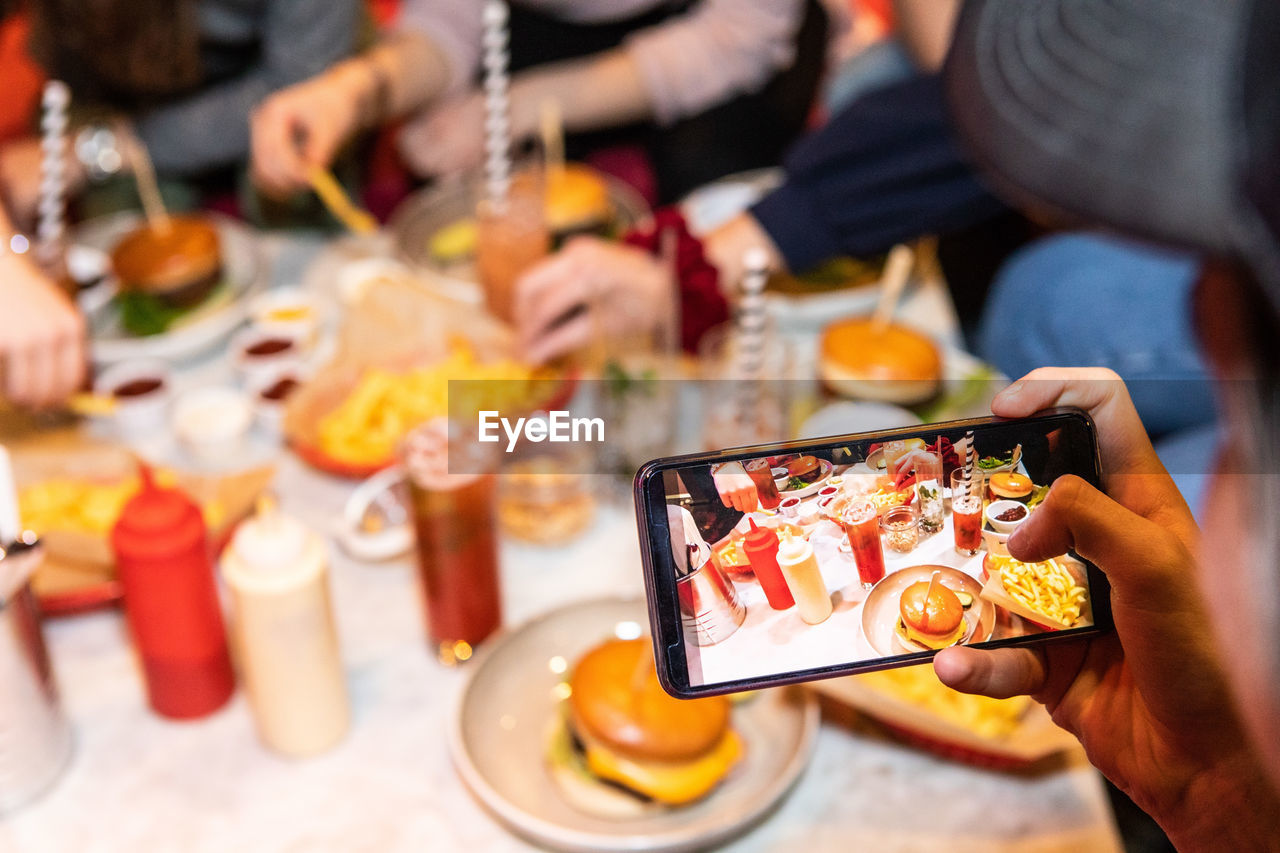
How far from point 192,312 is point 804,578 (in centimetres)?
127

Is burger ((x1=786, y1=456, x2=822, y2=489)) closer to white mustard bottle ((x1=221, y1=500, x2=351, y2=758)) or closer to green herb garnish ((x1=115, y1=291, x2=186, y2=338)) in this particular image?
white mustard bottle ((x1=221, y1=500, x2=351, y2=758))

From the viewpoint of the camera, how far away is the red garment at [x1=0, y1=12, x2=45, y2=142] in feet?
7.59

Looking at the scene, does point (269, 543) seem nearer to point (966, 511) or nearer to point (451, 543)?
point (451, 543)

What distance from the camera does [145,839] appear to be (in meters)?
0.83

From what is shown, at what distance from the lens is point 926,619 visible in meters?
0.49

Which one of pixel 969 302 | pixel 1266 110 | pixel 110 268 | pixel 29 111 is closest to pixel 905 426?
pixel 1266 110

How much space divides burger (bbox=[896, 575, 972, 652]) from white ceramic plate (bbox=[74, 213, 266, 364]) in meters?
1.20

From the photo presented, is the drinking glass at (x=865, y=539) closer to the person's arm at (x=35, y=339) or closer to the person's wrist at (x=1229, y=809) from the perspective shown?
the person's wrist at (x=1229, y=809)

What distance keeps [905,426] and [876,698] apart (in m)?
0.42

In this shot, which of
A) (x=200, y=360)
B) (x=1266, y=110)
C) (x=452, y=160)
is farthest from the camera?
(x=452, y=160)

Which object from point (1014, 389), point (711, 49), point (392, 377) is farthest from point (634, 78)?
point (1014, 389)

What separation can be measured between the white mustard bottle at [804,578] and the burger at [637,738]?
34cm

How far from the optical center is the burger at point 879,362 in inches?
45.2

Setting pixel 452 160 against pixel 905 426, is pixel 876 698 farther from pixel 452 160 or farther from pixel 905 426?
pixel 452 160
